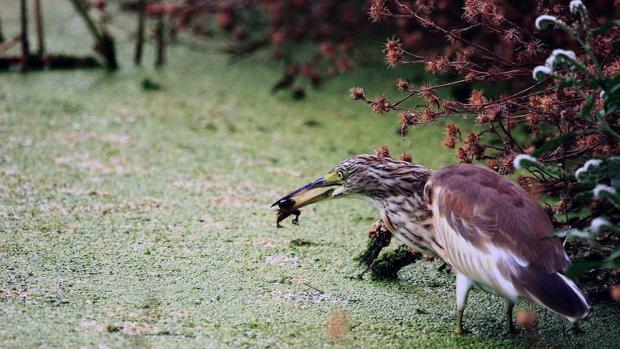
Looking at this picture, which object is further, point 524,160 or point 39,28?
point 39,28

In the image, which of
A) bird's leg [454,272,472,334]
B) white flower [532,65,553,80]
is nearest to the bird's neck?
bird's leg [454,272,472,334]

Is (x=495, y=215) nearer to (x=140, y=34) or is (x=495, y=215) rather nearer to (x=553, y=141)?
(x=553, y=141)

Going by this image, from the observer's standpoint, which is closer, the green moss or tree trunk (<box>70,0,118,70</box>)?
the green moss

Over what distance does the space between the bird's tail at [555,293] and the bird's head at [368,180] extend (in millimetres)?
485

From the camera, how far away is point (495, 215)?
1.99 meters

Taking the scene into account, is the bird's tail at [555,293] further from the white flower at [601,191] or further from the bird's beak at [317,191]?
the bird's beak at [317,191]

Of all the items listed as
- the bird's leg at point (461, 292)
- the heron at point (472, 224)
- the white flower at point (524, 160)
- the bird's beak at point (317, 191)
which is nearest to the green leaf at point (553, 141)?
the white flower at point (524, 160)

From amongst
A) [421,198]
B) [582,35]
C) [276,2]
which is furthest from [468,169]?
[276,2]

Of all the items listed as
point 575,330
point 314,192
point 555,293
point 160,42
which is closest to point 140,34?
point 160,42

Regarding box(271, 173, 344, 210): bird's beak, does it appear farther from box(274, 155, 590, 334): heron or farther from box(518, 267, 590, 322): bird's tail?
box(518, 267, 590, 322): bird's tail

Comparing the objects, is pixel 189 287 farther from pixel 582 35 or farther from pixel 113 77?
pixel 113 77

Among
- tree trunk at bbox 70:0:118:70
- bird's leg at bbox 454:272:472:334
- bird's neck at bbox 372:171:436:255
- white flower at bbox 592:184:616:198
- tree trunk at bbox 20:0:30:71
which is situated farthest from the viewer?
tree trunk at bbox 70:0:118:70

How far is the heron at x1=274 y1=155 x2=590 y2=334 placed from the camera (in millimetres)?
1875

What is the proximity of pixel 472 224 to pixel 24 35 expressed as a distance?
3344 millimetres
